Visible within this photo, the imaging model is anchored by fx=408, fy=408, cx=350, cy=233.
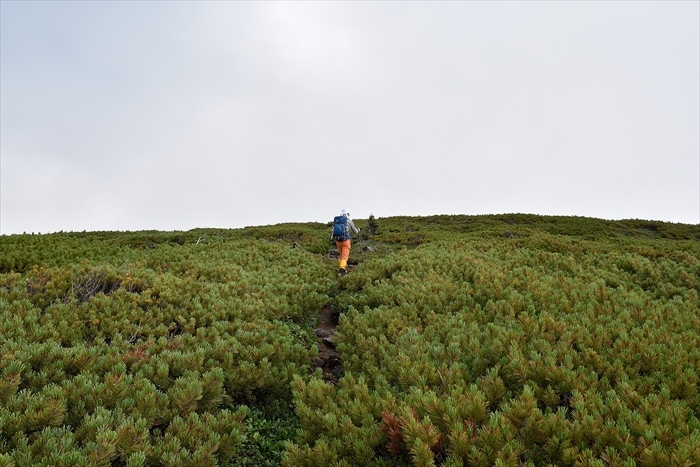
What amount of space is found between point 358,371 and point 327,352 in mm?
1942

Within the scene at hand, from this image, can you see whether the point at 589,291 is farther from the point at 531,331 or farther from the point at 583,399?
the point at 583,399

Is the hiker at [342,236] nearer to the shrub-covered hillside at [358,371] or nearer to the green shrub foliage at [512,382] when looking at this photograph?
the shrub-covered hillside at [358,371]

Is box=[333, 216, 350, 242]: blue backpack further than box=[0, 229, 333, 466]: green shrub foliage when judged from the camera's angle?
Yes

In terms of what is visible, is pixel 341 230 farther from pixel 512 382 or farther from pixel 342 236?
pixel 512 382

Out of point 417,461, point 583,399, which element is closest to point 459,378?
point 583,399

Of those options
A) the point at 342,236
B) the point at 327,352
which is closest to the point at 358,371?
the point at 327,352

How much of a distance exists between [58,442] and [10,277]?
6956mm

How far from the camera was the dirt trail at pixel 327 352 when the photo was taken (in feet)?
25.8

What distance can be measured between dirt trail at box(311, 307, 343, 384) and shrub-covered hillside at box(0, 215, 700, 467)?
1.12 ft

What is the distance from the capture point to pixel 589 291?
8.94m

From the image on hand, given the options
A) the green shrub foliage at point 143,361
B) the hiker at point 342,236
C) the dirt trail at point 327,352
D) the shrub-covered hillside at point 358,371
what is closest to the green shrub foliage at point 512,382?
the shrub-covered hillside at point 358,371

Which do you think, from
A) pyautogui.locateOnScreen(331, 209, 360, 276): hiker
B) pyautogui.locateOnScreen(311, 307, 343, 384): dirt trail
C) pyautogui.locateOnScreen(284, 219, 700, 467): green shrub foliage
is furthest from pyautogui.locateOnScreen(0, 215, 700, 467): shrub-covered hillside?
pyautogui.locateOnScreen(331, 209, 360, 276): hiker

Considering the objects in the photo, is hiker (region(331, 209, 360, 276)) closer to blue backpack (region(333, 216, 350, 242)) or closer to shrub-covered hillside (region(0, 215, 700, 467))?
blue backpack (region(333, 216, 350, 242))

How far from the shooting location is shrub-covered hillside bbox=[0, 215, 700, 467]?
4242 mm
